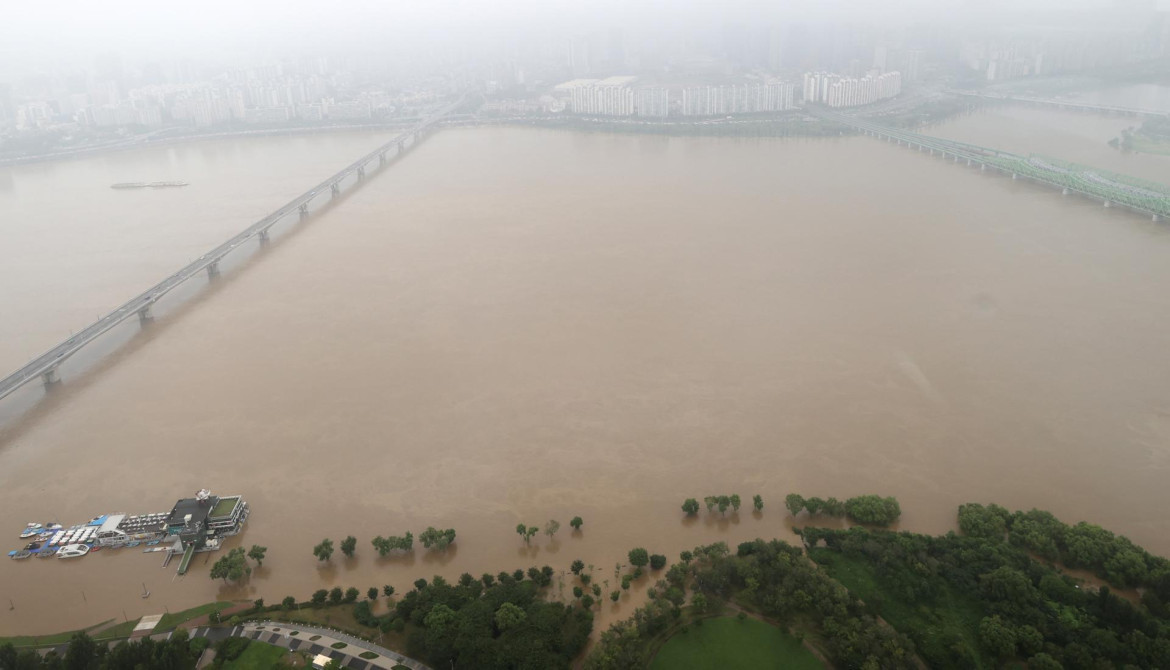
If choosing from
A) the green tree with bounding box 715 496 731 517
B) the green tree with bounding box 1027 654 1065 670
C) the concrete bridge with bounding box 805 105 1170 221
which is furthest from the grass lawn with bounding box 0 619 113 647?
the concrete bridge with bounding box 805 105 1170 221

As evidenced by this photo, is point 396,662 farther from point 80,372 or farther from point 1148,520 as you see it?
point 80,372

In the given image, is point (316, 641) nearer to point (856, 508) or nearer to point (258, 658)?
point (258, 658)

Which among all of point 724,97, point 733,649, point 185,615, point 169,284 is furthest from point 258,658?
point 724,97

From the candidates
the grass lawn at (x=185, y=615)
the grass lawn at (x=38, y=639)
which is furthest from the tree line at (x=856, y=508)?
the grass lawn at (x=38, y=639)

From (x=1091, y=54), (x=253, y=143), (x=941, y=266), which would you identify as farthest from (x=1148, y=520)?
(x=1091, y=54)

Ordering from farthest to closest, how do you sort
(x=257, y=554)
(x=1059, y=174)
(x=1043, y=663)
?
(x=1059, y=174), (x=257, y=554), (x=1043, y=663)

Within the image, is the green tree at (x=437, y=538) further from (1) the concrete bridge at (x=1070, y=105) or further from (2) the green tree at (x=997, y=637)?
(1) the concrete bridge at (x=1070, y=105)
